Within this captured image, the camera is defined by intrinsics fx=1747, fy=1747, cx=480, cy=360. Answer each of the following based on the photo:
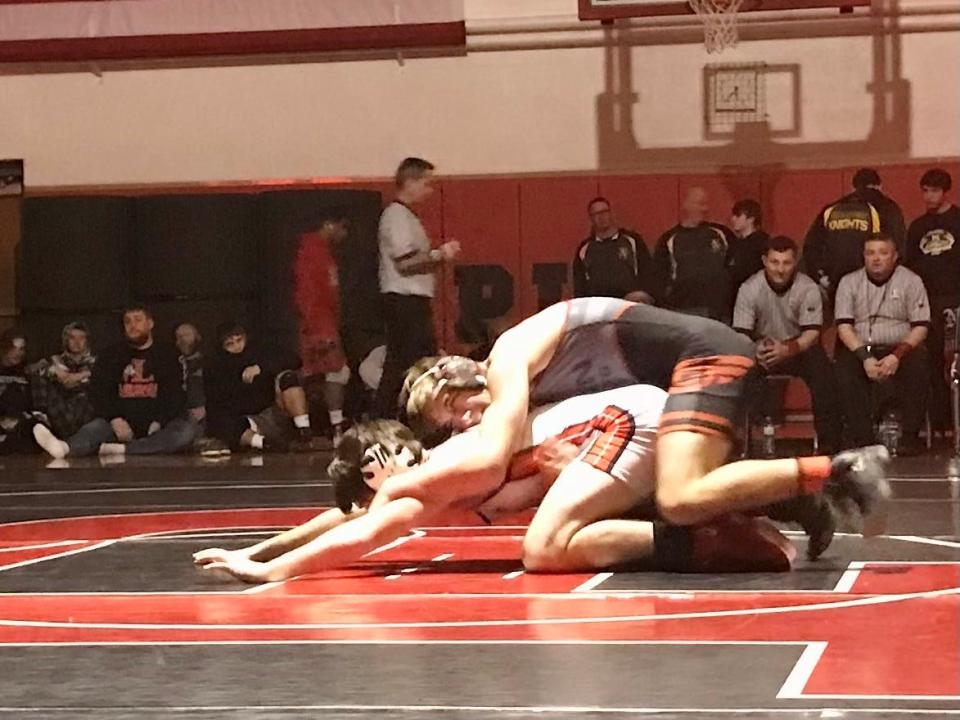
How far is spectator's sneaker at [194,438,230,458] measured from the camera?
456 inches

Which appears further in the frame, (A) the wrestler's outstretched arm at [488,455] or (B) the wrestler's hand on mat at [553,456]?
(B) the wrestler's hand on mat at [553,456]

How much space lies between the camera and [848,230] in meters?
11.5

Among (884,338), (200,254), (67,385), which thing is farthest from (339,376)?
(884,338)

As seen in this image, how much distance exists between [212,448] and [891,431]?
4454 mm

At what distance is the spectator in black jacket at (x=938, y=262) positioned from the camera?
1135 cm

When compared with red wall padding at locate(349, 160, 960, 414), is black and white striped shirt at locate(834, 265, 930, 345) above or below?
below

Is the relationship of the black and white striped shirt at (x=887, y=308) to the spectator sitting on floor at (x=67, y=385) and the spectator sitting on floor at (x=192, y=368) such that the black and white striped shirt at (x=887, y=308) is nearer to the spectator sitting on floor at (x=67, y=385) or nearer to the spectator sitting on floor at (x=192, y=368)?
the spectator sitting on floor at (x=192, y=368)

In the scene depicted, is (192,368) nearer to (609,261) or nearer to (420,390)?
(609,261)

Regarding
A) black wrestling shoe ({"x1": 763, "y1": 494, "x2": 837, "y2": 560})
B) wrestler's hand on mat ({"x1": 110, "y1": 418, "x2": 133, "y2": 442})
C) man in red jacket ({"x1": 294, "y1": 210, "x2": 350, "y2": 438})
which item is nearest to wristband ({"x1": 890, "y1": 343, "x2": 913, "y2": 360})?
man in red jacket ({"x1": 294, "y1": 210, "x2": 350, "y2": 438})

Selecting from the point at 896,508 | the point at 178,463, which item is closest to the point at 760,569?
the point at 896,508

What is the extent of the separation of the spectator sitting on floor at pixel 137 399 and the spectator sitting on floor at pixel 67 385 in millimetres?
98

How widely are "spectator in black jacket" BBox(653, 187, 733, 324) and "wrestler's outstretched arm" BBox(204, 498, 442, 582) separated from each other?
6934 mm

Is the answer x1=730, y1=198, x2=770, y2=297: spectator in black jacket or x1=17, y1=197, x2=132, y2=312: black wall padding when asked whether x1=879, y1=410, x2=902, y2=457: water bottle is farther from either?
x1=17, y1=197, x2=132, y2=312: black wall padding

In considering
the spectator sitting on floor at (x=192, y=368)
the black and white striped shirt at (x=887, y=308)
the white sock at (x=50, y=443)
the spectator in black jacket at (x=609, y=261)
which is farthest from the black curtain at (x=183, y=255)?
the black and white striped shirt at (x=887, y=308)
